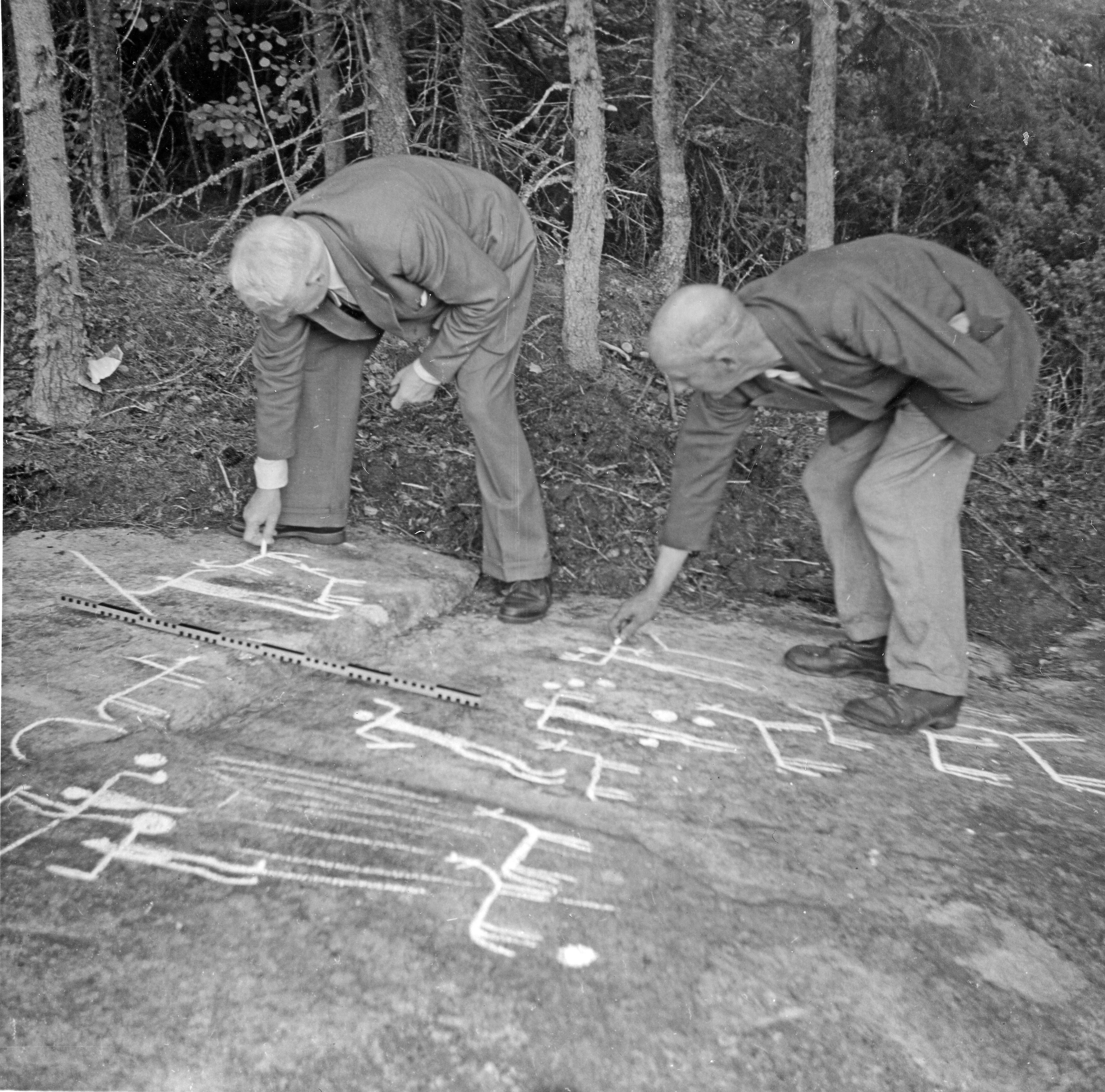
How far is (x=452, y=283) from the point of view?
3.15 meters

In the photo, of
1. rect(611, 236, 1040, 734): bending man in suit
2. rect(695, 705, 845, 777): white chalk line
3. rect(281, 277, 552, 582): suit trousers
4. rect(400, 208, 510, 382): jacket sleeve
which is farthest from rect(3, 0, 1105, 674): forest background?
rect(400, 208, 510, 382): jacket sleeve

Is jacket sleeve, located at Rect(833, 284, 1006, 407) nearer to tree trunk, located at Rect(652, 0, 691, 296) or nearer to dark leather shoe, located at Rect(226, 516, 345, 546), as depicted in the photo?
dark leather shoe, located at Rect(226, 516, 345, 546)

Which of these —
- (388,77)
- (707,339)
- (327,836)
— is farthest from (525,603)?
(388,77)

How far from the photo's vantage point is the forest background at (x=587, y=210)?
14.4 feet

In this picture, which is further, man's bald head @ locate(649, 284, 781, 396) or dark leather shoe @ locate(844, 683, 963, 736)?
dark leather shoe @ locate(844, 683, 963, 736)

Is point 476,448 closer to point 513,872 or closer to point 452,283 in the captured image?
point 452,283

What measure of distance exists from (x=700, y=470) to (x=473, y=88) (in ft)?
12.9

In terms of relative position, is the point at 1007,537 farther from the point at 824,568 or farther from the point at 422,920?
the point at 422,920

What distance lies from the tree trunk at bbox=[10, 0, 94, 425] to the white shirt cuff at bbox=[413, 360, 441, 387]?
182 centimetres

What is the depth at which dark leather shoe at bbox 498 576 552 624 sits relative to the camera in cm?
361

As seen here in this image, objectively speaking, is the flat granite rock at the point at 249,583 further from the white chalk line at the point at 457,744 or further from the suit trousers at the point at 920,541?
the suit trousers at the point at 920,541

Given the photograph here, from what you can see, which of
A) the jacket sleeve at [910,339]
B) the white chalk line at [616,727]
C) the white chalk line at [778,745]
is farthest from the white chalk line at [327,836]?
the jacket sleeve at [910,339]

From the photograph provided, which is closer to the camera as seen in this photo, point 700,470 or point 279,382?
point 700,470

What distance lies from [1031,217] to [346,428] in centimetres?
440
